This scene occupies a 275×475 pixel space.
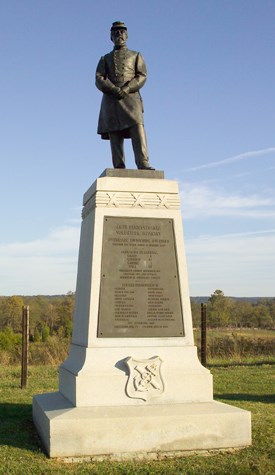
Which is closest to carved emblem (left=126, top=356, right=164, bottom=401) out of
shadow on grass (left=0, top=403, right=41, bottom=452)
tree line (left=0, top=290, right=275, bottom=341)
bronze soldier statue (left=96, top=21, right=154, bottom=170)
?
shadow on grass (left=0, top=403, right=41, bottom=452)

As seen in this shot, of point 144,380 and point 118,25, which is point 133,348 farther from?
point 118,25

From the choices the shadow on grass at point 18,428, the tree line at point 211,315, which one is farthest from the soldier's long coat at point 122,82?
the tree line at point 211,315

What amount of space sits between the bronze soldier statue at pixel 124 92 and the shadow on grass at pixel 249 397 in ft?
14.6

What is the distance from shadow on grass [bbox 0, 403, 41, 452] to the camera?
5.85 m

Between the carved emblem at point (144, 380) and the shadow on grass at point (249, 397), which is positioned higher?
the carved emblem at point (144, 380)

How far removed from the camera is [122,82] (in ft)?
23.1

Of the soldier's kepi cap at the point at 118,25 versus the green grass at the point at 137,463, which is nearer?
the green grass at the point at 137,463

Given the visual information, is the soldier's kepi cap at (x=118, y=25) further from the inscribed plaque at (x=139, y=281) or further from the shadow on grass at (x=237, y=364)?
the shadow on grass at (x=237, y=364)

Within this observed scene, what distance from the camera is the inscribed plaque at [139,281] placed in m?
A: 6.21

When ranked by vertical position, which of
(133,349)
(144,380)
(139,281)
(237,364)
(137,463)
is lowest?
(137,463)

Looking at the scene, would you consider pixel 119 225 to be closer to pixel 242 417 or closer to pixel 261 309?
pixel 242 417

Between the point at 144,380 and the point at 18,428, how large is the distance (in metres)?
1.69

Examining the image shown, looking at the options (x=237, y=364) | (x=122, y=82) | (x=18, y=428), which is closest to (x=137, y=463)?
(x=18, y=428)

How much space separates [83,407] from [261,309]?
55.7 meters
